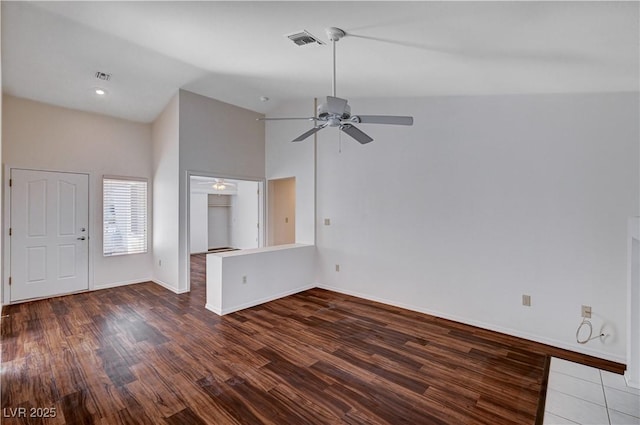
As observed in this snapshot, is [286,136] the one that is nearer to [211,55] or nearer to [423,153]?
[211,55]

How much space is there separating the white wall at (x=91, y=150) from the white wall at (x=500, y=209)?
12.8 feet

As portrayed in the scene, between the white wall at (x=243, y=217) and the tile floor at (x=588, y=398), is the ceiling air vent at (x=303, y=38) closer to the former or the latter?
the tile floor at (x=588, y=398)

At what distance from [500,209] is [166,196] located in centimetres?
508

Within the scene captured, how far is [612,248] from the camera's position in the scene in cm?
282

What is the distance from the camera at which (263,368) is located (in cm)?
262

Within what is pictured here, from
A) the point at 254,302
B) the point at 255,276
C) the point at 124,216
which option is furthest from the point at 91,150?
the point at 254,302

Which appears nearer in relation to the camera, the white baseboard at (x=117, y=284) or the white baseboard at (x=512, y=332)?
the white baseboard at (x=512, y=332)

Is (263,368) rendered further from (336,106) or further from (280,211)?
(280,211)

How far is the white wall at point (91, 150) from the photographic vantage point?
4.32 m

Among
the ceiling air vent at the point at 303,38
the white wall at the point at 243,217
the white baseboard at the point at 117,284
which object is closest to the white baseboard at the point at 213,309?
the white baseboard at the point at 117,284

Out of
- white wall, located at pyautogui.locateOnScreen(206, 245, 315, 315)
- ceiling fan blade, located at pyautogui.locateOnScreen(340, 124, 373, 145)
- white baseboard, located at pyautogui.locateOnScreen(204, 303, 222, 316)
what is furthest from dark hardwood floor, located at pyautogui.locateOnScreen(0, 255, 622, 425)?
ceiling fan blade, located at pyautogui.locateOnScreen(340, 124, 373, 145)

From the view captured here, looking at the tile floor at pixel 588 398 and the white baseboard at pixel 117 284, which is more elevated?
the white baseboard at pixel 117 284

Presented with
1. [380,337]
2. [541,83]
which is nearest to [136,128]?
[380,337]

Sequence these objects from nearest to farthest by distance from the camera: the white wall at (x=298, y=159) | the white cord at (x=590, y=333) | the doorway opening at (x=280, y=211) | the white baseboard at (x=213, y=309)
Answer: the white cord at (x=590, y=333)
the white baseboard at (x=213, y=309)
the white wall at (x=298, y=159)
the doorway opening at (x=280, y=211)
